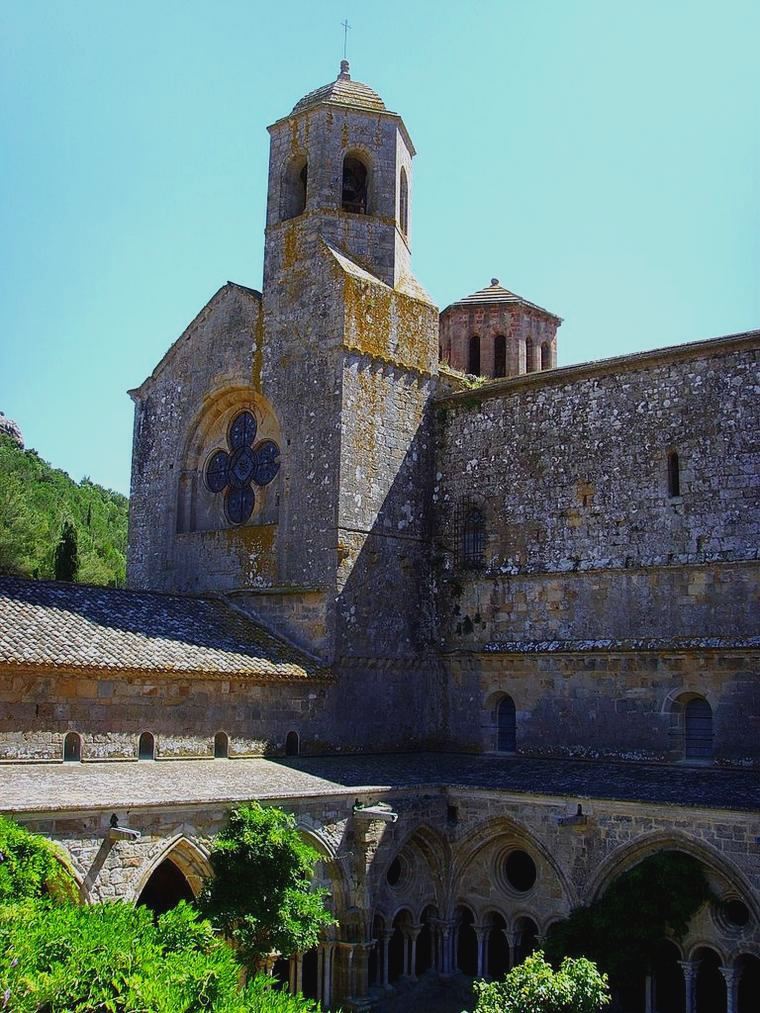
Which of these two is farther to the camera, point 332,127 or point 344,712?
point 332,127

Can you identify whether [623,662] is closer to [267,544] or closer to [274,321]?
[267,544]

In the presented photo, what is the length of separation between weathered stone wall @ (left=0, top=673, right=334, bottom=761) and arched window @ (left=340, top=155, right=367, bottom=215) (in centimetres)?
1094

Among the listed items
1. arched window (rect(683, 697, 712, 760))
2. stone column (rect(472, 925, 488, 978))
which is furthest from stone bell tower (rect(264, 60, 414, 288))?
stone column (rect(472, 925, 488, 978))

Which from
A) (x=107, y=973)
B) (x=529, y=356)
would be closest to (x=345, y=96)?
(x=529, y=356)

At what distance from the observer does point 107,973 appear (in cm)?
743

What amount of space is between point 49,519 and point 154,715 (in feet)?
83.6

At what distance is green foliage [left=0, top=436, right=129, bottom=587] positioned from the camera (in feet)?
115

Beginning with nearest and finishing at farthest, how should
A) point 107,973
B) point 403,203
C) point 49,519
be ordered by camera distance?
point 107,973 < point 403,203 < point 49,519

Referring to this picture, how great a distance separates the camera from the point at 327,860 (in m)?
16.8

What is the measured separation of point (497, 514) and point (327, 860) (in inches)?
308

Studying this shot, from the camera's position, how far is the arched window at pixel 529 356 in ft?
95.1

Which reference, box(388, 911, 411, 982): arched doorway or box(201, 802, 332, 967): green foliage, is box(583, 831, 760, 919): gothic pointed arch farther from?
box(201, 802, 332, 967): green foliage

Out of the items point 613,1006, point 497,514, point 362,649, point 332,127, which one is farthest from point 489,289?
point 613,1006

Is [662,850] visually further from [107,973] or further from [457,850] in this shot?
[107,973]
